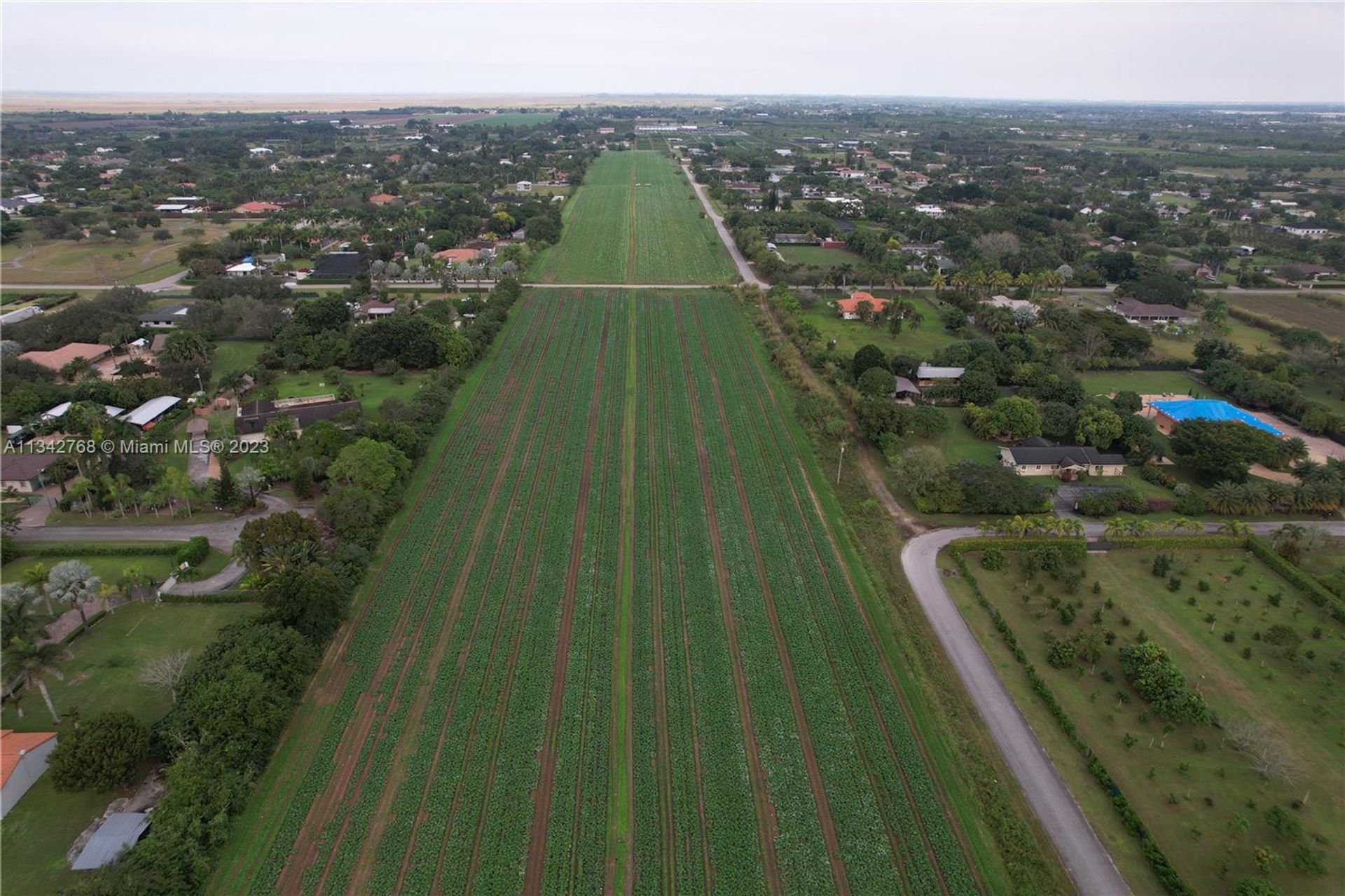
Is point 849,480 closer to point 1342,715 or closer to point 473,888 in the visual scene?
point 1342,715

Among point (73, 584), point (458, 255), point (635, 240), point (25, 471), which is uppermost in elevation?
point (635, 240)

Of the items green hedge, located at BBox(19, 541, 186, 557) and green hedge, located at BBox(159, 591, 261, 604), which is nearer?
green hedge, located at BBox(159, 591, 261, 604)

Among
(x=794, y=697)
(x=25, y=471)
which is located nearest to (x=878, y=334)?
(x=794, y=697)

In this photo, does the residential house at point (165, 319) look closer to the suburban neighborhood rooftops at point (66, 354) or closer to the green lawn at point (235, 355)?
the suburban neighborhood rooftops at point (66, 354)

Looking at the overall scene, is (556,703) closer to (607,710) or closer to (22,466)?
(607,710)

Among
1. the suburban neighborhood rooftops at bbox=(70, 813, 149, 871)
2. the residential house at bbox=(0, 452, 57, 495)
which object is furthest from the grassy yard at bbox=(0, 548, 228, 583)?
the suburban neighborhood rooftops at bbox=(70, 813, 149, 871)

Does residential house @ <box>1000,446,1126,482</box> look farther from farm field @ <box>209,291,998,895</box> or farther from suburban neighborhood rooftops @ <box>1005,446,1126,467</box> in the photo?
farm field @ <box>209,291,998,895</box>
